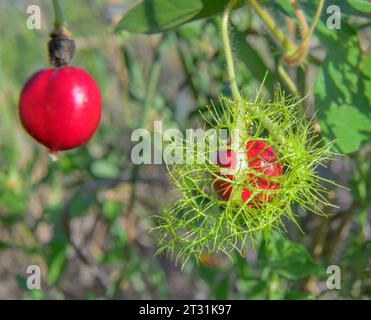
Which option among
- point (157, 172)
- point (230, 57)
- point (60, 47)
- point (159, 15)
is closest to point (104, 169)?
point (157, 172)

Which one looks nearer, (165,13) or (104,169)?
(165,13)

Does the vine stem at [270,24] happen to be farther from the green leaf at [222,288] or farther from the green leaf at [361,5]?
the green leaf at [222,288]

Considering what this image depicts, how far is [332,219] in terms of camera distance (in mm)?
1428

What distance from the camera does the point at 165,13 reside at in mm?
888

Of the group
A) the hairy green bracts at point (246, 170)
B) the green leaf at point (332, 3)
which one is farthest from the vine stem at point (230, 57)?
the green leaf at point (332, 3)

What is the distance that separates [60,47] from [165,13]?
0.18 m

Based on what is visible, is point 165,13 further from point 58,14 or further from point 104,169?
point 104,169

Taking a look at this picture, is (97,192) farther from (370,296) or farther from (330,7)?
(330,7)

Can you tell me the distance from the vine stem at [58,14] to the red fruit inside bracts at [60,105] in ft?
0.23

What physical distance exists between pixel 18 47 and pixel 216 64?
1.04 metres

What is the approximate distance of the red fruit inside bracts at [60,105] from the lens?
938 millimetres

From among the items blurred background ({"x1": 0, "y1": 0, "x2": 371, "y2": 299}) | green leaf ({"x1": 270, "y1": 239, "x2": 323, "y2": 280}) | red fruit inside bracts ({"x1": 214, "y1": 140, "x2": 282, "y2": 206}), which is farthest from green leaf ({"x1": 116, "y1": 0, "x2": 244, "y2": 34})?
green leaf ({"x1": 270, "y1": 239, "x2": 323, "y2": 280})

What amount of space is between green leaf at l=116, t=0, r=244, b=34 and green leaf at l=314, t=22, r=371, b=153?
0.15 meters

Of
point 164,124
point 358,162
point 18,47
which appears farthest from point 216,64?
point 18,47
